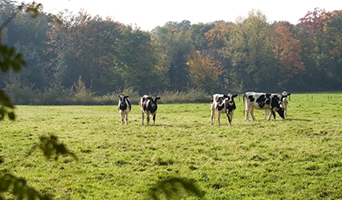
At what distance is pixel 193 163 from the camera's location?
1052 centimetres

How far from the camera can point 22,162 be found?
10.5 meters

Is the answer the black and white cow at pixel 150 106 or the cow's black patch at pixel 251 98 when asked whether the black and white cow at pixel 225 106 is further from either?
the black and white cow at pixel 150 106

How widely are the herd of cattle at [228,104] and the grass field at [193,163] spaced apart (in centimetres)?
262

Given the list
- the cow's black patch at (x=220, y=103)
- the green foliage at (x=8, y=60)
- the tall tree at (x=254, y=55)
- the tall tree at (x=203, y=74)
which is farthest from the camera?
the tall tree at (x=254, y=55)

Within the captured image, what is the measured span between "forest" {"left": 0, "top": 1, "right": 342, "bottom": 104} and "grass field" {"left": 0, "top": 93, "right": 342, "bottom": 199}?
42.4 metres

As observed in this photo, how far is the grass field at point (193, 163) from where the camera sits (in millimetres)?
8531

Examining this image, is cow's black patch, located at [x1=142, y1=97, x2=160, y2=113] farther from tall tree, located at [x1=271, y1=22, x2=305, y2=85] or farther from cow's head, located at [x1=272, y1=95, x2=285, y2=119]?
tall tree, located at [x1=271, y1=22, x2=305, y2=85]

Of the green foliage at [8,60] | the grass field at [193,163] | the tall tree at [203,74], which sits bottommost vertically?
the grass field at [193,163]

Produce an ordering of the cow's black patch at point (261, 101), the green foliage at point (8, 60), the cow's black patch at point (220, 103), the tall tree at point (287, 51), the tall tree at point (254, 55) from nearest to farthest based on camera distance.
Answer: the green foliage at point (8, 60)
the cow's black patch at point (220, 103)
the cow's black patch at point (261, 101)
the tall tree at point (254, 55)
the tall tree at point (287, 51)

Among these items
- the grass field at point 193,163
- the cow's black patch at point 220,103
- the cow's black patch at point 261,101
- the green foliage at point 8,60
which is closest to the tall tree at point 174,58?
the cow's black patch at point 261,101

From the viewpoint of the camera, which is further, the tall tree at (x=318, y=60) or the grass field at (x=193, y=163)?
the tall tree at (x=318, y=60)

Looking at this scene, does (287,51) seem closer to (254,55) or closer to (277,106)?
(254,55)

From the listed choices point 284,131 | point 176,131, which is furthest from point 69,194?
point 284,131

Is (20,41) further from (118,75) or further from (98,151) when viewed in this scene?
(98,151)
